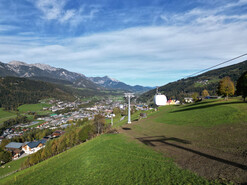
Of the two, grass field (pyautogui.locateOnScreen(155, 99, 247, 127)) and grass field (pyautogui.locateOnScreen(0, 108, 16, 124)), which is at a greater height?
grass field (pyautogui.locateOnScreen(155, 99, 247, 127))

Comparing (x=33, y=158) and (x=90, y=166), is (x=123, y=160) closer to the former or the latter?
(x=90, y=166)

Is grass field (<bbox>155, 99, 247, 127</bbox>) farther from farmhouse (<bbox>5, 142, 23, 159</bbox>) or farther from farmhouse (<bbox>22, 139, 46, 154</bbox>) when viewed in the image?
farmhouse (<bbox>5, 142, 23, 159</bbox>)

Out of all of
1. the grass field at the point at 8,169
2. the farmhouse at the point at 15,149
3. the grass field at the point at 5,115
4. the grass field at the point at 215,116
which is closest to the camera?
the grass field at the point at 215,116

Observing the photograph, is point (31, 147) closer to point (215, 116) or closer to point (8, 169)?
point (8, 169)

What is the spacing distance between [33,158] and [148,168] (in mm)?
39892

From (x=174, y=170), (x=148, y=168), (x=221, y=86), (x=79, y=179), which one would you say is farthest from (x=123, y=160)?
(x=221, y=86)

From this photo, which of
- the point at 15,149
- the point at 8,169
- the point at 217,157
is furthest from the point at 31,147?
the point at 217,157

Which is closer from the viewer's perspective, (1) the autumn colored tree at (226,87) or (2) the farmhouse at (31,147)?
(1) the autumn colored tree at (226,87)

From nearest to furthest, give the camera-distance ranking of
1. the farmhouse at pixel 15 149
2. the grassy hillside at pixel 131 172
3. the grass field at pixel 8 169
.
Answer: the grassy hillside at pixel 131 172, the grass field at pixel 8 169, the farmhouse at pixel 15 149

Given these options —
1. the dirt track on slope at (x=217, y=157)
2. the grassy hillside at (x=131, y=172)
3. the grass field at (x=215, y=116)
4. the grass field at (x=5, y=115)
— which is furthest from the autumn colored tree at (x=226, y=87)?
the grass field at (x=5, y=115)

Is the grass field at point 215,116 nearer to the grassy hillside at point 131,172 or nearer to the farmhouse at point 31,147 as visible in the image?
the grassy hillside at point 131,172

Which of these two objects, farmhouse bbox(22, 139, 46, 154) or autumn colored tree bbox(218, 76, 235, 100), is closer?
autumn colored tree bbox(218, 76, 235, 100)

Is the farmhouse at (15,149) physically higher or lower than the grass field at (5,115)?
lower

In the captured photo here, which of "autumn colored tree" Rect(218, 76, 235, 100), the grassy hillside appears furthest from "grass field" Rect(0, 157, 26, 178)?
"autumn colored tree" Rect(218, 76, 235, 100)
